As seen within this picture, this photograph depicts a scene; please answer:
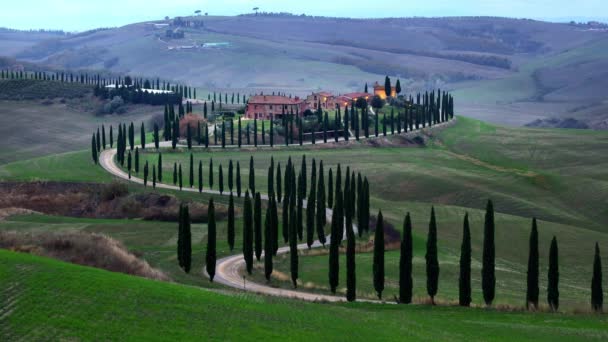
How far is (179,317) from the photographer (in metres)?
44.7

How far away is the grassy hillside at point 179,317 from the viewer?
42375mm

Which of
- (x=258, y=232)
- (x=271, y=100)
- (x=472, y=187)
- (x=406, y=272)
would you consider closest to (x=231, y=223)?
(x=258, y=232)

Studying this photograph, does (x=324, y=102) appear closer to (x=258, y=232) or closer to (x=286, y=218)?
(x=286, y=218)

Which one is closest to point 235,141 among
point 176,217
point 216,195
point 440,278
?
point 216,195

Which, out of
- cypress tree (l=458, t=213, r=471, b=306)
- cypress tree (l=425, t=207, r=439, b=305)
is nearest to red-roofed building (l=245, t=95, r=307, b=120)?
cypress tree (l=425, t=207, r=439, b=305)

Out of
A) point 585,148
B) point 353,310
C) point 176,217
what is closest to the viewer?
point 353,310

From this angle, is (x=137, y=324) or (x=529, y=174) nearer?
(x=137, y=324)

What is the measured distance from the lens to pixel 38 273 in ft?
157

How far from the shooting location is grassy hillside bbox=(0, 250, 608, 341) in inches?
1668

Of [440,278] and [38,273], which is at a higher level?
[38,273]

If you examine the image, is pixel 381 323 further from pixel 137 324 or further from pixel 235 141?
pixel 235 141

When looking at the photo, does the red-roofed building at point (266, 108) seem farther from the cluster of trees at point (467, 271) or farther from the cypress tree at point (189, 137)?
the cluster of trees at point (467, 271)

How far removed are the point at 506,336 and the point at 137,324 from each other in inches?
703

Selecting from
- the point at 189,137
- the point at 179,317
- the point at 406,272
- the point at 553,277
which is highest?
the point at 179,317
